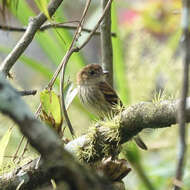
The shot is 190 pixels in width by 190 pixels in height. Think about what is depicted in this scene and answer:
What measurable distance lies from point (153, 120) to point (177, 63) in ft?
5.48

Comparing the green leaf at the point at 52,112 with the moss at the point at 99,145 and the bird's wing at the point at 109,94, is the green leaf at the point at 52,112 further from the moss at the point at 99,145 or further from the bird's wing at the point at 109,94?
the bird's wing at the point at 109,94

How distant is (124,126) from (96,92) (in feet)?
4.35

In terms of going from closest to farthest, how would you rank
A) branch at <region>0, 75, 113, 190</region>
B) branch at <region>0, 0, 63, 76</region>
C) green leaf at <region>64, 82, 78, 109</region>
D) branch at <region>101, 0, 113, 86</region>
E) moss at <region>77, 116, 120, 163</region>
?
branch at <region>0, 75, 113, 190</region> < moss at <region>77, 116, 120, 163</region> < branch at <region>0, 0, 63, 76</region> < green leaf at <region>64, 82, 78, 109</region> < branch at <region>101, 0, 113, 86</region>

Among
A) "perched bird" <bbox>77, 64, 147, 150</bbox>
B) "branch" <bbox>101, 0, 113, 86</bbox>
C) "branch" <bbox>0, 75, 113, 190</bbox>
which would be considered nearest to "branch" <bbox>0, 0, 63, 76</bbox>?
"branch" <bbox>101, 0, 113, 86</bbox>

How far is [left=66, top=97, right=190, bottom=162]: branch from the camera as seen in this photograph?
4.50 ft

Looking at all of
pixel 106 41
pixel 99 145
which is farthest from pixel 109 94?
pixel 99 145

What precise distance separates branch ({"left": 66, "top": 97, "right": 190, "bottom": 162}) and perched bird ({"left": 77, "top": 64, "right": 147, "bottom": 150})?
2.68 feet

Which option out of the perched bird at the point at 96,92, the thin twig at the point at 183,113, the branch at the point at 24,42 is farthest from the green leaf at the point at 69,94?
the thin twig at the point at 183,113

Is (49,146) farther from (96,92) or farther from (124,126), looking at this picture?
(96,92)

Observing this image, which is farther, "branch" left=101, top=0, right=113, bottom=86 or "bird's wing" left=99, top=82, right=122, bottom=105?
"bird's wing" left=99, top=82, right=122, bottom=105

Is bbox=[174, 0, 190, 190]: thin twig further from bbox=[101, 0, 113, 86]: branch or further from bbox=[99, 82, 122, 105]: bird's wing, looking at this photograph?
bbox=[99, 82, 122, 105]: bird's wing

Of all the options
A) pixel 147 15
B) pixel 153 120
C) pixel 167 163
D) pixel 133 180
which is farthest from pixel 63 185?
pixel 147 15

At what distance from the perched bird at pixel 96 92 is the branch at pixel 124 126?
82 centimetres

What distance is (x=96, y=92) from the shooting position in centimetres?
278
